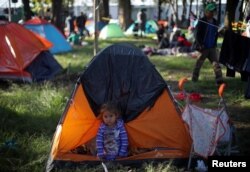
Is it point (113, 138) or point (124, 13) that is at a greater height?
point (113, 138)

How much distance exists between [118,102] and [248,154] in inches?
70.8

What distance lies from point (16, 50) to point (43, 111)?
305 centimetres

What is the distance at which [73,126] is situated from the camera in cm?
527

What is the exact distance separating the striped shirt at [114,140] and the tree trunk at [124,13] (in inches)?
815

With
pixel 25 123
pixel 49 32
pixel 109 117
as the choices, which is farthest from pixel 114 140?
pixel 49 32

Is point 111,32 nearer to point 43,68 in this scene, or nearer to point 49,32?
point 49,32

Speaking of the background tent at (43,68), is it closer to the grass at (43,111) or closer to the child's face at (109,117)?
the grass at (43,111)

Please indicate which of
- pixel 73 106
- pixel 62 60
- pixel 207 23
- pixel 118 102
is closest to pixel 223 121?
pixel 118 102

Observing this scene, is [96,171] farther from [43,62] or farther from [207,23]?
[43,62]

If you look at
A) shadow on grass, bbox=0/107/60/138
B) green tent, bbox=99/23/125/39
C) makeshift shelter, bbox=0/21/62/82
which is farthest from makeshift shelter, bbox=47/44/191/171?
green tent, bbox=99/23/125/39

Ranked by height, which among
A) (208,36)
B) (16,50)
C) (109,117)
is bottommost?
(16,50)

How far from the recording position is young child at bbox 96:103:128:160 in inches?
200

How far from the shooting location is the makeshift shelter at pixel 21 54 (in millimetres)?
9664

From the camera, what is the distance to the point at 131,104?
5355 millimetres
